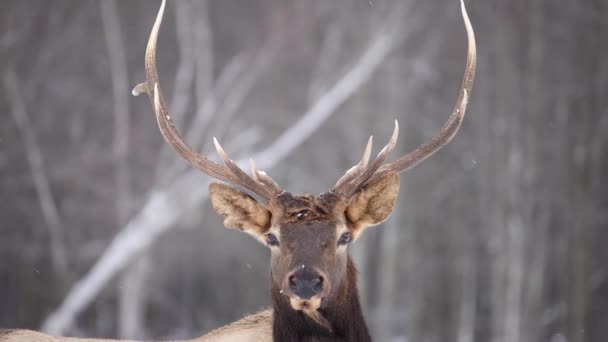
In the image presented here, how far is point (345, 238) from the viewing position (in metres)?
5.62

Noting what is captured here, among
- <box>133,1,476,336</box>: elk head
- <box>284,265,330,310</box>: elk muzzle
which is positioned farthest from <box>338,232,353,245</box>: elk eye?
<box>284,265,330,310</box>: elk muzzle

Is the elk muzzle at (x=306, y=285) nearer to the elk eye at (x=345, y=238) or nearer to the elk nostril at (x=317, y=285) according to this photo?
the elk nostril at (x=317, y=285)

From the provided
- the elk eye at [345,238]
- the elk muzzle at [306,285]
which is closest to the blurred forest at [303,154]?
the elk eye at [345,238]

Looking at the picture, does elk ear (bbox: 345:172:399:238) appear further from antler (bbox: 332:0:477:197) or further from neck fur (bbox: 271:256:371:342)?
neck fur (bbox: 271:256:371:342)

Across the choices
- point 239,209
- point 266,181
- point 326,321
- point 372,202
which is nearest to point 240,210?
point 239,209

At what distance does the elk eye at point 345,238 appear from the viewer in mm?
5574

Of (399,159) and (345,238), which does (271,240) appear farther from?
(399,159)

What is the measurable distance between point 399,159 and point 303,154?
1591 cm

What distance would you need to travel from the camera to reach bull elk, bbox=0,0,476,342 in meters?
5.32

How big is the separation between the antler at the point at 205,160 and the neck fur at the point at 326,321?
661mm

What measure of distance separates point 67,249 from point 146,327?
244 centimetres

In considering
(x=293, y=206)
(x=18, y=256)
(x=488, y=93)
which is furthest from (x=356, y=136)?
(x=293, y=206)

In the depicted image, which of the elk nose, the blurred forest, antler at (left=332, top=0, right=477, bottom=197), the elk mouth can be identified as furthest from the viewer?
the blurred forest

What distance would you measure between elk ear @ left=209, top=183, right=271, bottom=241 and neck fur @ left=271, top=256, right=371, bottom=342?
1.37ft
